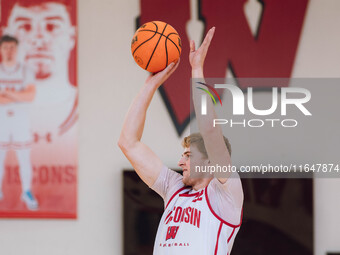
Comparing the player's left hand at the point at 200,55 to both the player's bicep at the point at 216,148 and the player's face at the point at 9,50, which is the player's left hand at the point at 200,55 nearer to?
the player's bicep at the point at 216,148

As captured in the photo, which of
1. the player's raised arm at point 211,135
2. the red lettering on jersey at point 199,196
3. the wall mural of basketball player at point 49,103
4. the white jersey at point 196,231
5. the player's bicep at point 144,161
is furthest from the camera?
the wall mural of basketball player at point 49,103

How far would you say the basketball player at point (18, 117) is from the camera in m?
3.79

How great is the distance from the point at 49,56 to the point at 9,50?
0.31m

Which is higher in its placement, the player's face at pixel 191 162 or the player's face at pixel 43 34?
the player's face at pixel 43 34

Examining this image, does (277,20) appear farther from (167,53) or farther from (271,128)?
(167,53)

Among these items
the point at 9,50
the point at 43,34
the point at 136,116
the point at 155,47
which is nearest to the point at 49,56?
the point at 43,34

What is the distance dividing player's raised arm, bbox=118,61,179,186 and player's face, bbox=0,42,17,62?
1936 mm

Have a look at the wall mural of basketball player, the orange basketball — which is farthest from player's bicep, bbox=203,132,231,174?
the wall mural of basketball player

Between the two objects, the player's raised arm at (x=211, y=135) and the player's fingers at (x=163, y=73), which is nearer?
the player's raised arm at (x=211, y=135)

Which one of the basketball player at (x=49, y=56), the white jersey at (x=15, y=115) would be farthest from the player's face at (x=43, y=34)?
the white jersey at (x=15, y=115)

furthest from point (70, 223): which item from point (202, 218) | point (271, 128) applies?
point (202, 218)

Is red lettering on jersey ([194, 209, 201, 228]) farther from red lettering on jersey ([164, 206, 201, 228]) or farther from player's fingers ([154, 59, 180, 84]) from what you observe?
player's fingers ([154, 59, 180, 84])

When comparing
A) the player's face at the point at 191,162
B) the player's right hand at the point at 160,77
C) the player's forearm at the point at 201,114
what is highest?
the player's right hand at the point at 160,77

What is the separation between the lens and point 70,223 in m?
3.76
